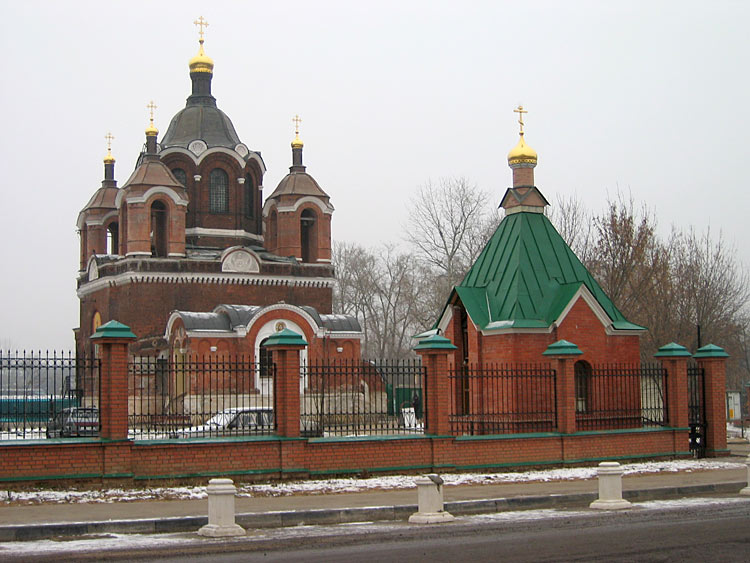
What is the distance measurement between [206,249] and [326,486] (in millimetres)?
26580

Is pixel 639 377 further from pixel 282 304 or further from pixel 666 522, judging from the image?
pixel 282 304

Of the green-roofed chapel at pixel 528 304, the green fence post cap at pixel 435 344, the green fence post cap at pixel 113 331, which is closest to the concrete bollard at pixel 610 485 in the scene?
the green fence post cap at pixel 435 344

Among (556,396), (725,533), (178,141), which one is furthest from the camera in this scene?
(178,141)

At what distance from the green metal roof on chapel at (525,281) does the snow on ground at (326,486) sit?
4.20 meters

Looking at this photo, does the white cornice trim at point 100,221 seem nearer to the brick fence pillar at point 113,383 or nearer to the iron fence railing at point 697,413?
the iron fence railing at point 697,413

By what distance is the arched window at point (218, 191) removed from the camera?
4153 centimetres

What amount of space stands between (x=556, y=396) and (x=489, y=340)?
354 cm

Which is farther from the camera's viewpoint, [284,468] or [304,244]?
[304,244]

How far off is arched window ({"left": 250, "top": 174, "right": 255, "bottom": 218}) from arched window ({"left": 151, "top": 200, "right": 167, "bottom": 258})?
12.9ft

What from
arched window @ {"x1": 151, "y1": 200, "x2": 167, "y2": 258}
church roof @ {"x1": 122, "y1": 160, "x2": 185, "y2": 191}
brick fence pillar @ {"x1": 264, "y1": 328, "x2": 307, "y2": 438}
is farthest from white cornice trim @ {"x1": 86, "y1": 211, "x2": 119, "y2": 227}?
brick fence pillar @ {"x1": 264, "y1": 328, "x2": 307, "y2": 438}

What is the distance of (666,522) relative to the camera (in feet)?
38.6

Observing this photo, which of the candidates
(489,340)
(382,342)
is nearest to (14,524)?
(489,340)

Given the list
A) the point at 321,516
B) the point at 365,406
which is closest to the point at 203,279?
the point at 365,406

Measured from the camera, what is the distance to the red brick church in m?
36.9
